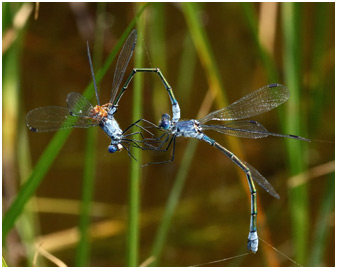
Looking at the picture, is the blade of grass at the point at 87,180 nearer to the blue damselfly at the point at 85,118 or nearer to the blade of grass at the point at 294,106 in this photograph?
the blue damselfly at the point at 85,118

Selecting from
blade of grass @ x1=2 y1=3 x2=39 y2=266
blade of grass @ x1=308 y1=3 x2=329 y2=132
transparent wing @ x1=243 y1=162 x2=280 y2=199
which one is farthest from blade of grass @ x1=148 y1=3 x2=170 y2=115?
transparent wing @ x1=243 y1=162 x2=280 y2=199

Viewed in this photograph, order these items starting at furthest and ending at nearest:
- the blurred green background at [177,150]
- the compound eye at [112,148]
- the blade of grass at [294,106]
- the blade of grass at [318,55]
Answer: the blurred green background at [177,150] → the blade of grass at [318,55] → the blade of grass at [294,106] → the compound eye at [112,148]

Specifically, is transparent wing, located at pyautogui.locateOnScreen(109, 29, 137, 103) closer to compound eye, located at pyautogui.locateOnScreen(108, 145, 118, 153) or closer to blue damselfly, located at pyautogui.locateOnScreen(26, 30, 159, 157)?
blue damselfly, located at pyautogui.locateOnScreen(26, 30, 159, 157)

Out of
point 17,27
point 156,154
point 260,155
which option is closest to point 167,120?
point 17,27

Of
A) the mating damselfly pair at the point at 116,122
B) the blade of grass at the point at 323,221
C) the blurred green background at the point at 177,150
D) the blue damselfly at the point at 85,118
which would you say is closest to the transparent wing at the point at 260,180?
→ the mating damselfly pair at the point at 116,122

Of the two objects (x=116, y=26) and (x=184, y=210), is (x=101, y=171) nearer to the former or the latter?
(x=184, y=210)

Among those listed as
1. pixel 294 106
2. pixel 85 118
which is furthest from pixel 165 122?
pixel 294 106
